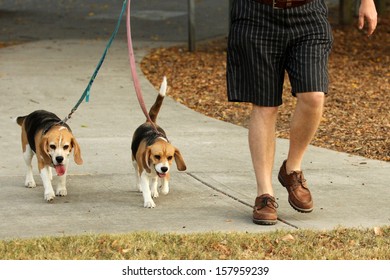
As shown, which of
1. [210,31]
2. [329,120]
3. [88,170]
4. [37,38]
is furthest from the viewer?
[210,31]

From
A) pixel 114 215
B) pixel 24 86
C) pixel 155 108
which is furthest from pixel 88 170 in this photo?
pixel 24 86

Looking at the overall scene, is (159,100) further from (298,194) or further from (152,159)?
(298,194)

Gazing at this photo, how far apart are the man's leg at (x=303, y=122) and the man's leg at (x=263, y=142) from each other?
156 mm

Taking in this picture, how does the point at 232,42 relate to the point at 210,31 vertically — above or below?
above

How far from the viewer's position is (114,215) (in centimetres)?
680

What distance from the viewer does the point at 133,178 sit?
8.01 metres

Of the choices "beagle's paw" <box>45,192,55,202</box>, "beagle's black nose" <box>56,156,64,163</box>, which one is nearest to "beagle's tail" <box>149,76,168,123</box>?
"beagle's black nose" <box>56,156,64,163</box>

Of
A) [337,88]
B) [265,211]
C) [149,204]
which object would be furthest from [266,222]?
[337,88]

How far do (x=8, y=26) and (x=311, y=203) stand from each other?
43.7ft

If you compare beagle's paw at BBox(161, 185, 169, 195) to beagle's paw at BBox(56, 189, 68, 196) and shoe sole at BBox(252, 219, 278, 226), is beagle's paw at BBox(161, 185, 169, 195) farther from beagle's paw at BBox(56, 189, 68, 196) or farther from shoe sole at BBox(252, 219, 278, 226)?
shoe sole at BBox(252, 219, 278, 226)

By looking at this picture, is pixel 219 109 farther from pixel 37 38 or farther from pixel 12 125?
pixel 37 38

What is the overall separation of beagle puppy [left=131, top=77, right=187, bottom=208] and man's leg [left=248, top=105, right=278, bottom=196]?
0.70m

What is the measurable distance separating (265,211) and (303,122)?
64 centimetres

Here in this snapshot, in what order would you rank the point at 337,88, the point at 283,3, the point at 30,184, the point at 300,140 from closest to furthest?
1. the point at 283,3
2. the point at 300,140
3. the point at 30,184
4. the point at 337,88
